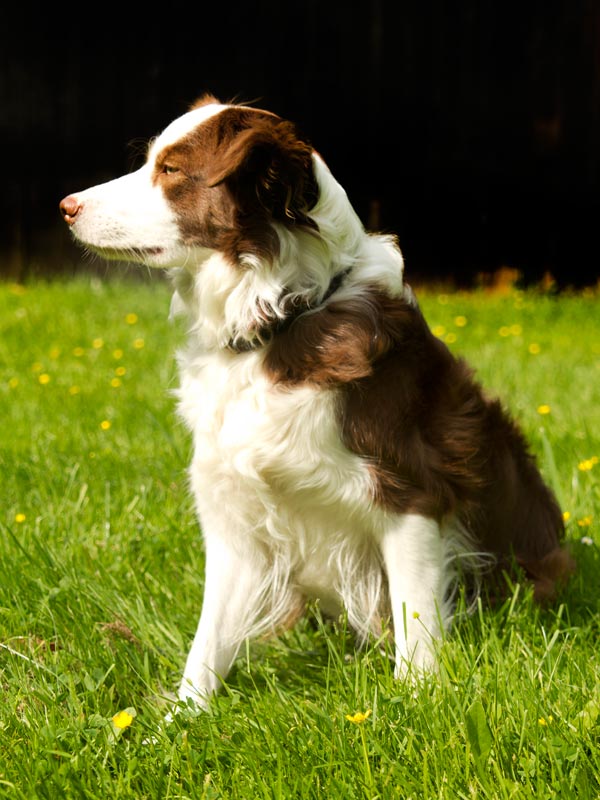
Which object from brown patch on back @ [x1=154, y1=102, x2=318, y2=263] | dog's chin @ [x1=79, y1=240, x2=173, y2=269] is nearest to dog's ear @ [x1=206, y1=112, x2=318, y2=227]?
brown patch on back @ [x1=154, y1=102, x2=318, y2=263]

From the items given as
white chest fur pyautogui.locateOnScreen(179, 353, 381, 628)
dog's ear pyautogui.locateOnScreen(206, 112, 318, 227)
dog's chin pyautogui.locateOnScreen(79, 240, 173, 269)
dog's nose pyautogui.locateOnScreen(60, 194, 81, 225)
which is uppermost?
dog's ear pyautogui.locateOnScreen(206, 112, 318, 227)

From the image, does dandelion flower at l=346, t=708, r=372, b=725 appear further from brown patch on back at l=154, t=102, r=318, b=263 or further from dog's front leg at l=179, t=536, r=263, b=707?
brown patch on back at l=154, t=102, r=318, b=263

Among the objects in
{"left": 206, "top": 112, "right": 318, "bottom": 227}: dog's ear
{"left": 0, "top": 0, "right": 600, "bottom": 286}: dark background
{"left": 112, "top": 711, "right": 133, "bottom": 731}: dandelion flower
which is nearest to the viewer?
{"left": 112, "top": 711, "right": 133, "bottom": 731}: dandelion flower

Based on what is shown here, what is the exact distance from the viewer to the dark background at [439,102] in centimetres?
807

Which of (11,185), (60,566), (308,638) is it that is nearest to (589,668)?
(308,638)

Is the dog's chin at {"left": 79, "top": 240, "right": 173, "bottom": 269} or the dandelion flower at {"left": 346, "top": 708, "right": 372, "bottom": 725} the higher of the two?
the dog's chin at {"left": 79, "top": 240, "right": 173, "bottom": 269}

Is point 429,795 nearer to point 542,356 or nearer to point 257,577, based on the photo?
point 257,577

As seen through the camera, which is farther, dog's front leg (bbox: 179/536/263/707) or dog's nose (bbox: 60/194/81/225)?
dog's front leg (bbox: 179/536/263/707)

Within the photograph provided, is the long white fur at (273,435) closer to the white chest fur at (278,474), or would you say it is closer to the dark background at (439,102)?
the white chest fur at (278,474)

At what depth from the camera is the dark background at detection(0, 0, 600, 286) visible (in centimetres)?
807

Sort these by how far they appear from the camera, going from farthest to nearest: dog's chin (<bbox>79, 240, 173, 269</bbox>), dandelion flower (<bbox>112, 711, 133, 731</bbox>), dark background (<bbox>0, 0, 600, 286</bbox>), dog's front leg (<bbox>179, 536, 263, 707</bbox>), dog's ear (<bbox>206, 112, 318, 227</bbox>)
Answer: dark background (<bbox>0, 0, 600, 286</bbox>), dog's front leg (<bbox>179, 536, 263, 707</bbox>), dog's chin (<bbox>79, 240, 173, 269</bbox>), dog's ear (<bbox>206, 112, 318, 227</bbox>), dandelion flower (<bbox>112, 711, 133, 731</bbox>)

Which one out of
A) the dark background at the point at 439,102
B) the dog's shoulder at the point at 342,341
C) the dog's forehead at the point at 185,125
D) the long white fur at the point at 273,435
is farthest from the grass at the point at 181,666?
the dark background at the point at 439,102

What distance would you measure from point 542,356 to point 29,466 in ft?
10.6

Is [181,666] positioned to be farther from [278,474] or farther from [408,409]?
[408,409]
